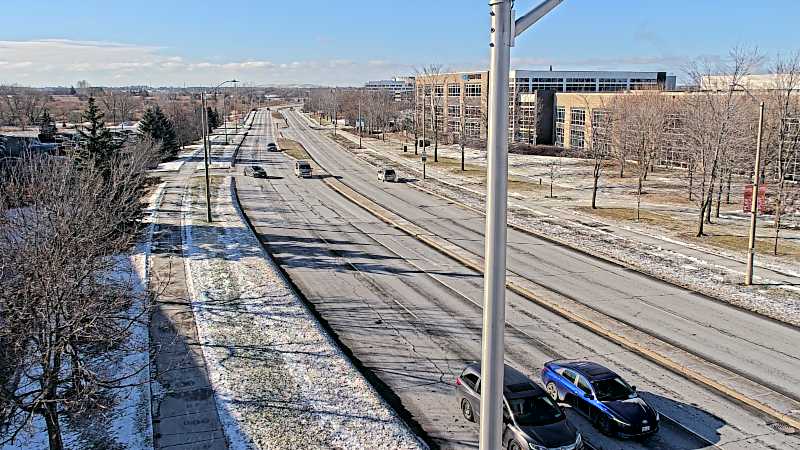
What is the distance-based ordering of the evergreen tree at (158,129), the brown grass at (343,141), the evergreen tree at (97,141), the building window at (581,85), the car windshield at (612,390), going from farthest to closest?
the building window at (581,85)
the brown grass at (343,141)
the evergreen tree at (158,129)
the evergreen tree at (97,141)
the car windshield at (612,390)

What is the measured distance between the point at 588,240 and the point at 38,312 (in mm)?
26471

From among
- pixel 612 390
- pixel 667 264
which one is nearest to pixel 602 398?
pixel 612 390

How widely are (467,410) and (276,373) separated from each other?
5.06 meters

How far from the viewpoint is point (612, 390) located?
14.4 m

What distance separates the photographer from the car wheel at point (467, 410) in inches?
563

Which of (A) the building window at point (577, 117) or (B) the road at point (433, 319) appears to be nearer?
(B) the road at point (433, 319)

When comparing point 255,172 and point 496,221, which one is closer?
point 496,221

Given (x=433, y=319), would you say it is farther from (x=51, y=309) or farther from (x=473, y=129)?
(x=473, y=129)

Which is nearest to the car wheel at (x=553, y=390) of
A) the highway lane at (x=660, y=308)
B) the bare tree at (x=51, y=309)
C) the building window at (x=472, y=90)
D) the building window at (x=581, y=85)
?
the highway lane at (x=660, y=308)

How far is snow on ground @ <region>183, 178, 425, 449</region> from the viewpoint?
13.5 meters

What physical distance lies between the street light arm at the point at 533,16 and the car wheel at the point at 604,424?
10837mm

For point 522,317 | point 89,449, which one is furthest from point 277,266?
point 89,449

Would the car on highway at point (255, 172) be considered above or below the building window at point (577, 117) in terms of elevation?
below

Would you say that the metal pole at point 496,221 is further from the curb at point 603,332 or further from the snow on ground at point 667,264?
the snow on ground at point 667,264
